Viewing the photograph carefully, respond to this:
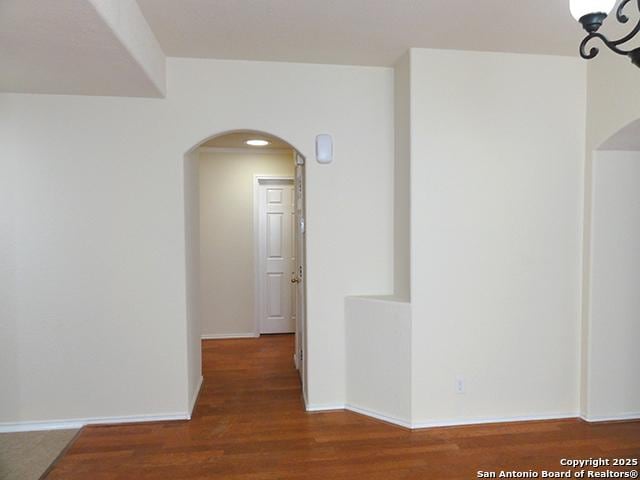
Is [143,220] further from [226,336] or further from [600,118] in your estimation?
[600,118]

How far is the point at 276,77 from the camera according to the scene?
3178 mm

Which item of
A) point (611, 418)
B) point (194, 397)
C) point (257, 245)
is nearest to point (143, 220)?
point (194, 397)

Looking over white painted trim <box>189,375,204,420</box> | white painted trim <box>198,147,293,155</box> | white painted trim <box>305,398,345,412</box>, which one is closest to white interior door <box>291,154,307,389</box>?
white painted trim <box>305,398,345,412</box>

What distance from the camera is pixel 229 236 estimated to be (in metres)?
5.48

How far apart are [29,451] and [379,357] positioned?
2.36 m

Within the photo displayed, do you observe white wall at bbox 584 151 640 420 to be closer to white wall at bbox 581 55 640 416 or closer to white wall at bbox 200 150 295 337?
white wall at bbox 581 55 640 416

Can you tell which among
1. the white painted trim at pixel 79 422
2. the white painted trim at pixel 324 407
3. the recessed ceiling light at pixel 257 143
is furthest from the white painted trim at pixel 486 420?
the recessed ceiling light at pixel 257 143

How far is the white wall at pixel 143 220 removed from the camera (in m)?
3.00

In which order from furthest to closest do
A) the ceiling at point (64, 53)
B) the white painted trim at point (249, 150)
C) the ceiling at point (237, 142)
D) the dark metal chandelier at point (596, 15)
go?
1. the white painted trim at point (249, 150)
2. the ceiling at point (237, 142)
3. the ceiling at point (64, 53)
4. the dark metal chandelier at point (596, 15)

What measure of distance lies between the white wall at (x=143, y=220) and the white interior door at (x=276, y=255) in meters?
2.35

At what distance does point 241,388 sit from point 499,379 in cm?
212

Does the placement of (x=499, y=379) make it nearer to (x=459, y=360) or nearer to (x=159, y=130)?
(x=459, y=360)

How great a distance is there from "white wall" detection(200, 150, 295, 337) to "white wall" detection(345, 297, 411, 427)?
2.54m

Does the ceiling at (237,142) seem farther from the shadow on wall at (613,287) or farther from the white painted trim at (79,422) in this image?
the shadow on wall at (613,287)
